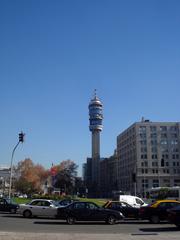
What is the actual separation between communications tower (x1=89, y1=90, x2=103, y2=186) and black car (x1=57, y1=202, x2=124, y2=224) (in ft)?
→ 515

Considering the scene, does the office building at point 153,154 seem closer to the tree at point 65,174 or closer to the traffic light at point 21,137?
the tree at point 65,174

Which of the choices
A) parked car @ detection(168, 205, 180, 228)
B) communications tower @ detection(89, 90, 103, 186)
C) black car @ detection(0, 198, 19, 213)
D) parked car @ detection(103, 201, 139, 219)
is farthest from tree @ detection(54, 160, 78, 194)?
parked car @ detection(168, 205, 180, 228)

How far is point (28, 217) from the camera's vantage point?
28.4 m

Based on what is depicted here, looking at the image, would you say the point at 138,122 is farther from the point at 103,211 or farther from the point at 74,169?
the point at 103,211

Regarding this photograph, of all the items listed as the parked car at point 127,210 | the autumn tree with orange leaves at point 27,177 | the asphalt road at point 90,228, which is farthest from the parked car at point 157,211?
the autumn tree with orange leaves at point 27,177

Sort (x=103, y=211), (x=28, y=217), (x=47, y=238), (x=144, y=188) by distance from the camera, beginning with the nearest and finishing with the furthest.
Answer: (x=47, y=238) < (x=103, y=211) < (x=28, y=217) < (x=144, y=188)

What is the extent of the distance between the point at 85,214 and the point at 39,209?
22.2ft

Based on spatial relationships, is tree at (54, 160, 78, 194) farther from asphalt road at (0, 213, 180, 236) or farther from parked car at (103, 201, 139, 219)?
asphalt road at (0, 213, 180, 236)

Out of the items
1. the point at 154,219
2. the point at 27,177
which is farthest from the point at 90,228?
the point at 27,177

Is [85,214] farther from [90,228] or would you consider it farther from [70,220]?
[90,228]

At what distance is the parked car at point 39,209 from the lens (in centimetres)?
→ 2801

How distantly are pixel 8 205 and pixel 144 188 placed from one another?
94.9m

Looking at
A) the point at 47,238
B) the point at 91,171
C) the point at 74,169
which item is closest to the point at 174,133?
the point at 74,169

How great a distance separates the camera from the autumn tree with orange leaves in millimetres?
93938
